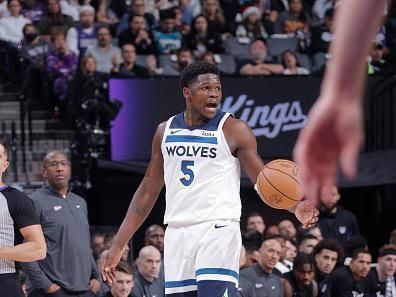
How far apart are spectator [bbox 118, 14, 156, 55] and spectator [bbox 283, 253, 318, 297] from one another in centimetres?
543

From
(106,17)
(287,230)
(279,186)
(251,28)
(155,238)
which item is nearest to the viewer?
(279,186)

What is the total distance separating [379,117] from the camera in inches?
567

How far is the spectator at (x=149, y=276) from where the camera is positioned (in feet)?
30.7

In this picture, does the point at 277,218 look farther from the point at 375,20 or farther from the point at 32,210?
the point at 375,20

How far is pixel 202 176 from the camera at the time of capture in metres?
5.76

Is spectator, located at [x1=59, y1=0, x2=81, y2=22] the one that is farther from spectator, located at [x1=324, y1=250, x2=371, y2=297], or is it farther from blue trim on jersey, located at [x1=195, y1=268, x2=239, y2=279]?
blue trim on jersey, located at [x1=195, y1=268, x2=239, y2=279]

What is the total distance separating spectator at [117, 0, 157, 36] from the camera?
1553cm

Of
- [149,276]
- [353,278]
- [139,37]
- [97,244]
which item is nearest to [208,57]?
[139,37]

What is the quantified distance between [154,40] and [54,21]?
1536mm

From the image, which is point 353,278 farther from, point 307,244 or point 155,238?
point 155,238

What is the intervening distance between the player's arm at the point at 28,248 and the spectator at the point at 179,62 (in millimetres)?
8170

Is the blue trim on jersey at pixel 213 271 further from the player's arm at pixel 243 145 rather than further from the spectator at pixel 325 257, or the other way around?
the spectator at pixel 325 257

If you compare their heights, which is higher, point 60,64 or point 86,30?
point 86,30

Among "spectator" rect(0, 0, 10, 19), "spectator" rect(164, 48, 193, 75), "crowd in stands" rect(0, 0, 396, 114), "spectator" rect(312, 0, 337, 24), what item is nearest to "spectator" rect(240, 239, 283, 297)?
"crowd in stands" rect(0, 0, 396, 114)
